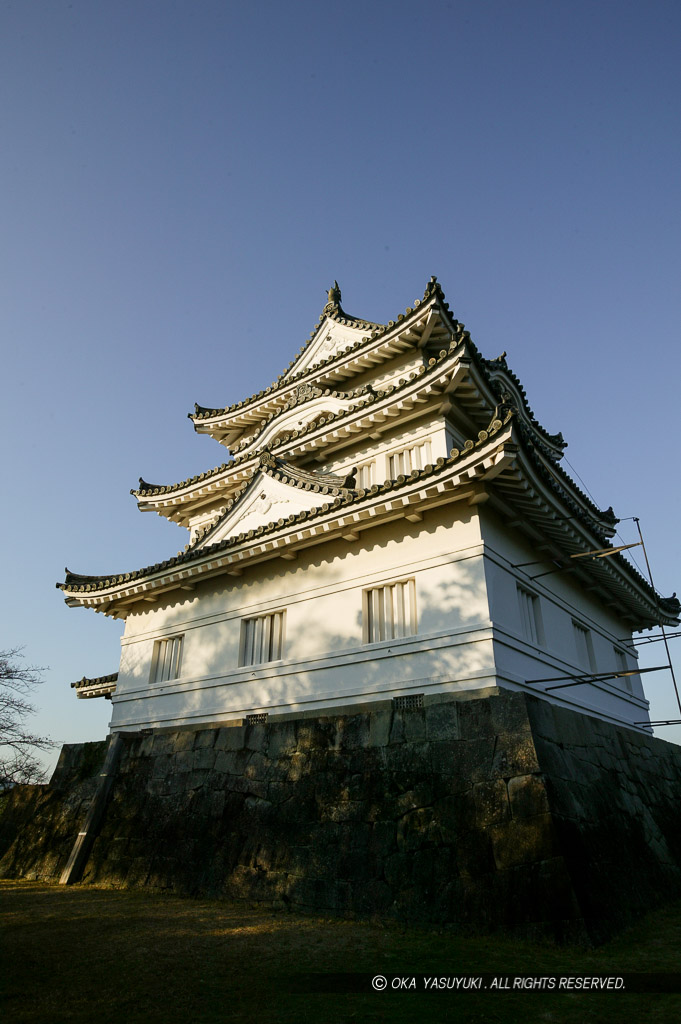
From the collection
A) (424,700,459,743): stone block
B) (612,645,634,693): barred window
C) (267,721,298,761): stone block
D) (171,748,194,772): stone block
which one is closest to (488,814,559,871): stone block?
(424,700,459,743): stone block

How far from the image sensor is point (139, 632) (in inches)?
624

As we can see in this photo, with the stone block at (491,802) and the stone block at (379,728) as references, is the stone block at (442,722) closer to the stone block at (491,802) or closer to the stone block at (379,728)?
the stone block at (379,728)

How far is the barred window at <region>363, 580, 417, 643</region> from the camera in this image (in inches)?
452

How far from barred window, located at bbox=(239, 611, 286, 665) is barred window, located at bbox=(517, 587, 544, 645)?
4790 mm

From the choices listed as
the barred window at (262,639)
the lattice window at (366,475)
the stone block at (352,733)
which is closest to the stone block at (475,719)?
the stone block at (352,733)

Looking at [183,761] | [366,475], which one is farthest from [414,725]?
[366,475]

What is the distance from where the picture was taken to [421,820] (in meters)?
8.34

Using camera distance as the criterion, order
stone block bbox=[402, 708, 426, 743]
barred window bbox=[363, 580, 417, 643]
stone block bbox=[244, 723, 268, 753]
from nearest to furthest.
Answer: stone block bbox=[402, 708, 426, 743] < stone block bbox=[244, 723, 268, 753] < barred window bbox=[363, 580, 417, 643]

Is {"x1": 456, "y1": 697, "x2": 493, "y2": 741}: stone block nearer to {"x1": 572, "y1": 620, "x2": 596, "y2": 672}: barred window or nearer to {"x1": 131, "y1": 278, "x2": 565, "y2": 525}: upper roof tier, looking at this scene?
{"x1": 572, "y1": 620, "x2": 596, "y2": 672}: barred window

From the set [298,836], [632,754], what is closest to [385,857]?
[298,836]

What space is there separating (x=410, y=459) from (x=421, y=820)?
8516 millimetres

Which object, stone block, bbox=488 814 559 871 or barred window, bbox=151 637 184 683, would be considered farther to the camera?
barred window, bbox=151 637 184 683

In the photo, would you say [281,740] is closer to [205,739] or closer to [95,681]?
[205,739]

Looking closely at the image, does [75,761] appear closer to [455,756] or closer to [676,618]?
[455,756]
